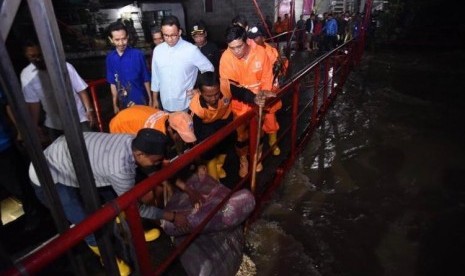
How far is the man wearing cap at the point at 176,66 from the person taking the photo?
355 centimetres

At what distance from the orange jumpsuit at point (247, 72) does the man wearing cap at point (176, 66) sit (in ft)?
1.10

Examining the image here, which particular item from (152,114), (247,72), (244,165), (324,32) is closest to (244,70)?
(247,72)

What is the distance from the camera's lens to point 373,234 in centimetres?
311

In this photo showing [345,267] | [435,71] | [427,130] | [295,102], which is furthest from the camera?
[435,71]

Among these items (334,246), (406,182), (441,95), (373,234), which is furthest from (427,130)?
(334,246)

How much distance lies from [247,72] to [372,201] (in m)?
2.15

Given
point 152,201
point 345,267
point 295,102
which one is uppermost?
point 295,102

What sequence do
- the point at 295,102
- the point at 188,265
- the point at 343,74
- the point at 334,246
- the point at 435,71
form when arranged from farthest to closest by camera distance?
the point at 435,71
the point at 343,74
the point at 295,102
the point at 334,246
the point at 188,265

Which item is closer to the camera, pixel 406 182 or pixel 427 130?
pixel 406 182

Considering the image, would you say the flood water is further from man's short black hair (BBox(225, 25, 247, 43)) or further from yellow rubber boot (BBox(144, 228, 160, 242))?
man's short black hair (BBox(225, 25, 247, 43))

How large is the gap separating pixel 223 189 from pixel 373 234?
1.63 metres

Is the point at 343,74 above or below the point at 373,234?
above

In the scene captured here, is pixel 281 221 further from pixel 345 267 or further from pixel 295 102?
pixel 295 102

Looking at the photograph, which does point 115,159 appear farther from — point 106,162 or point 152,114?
point 152,114
